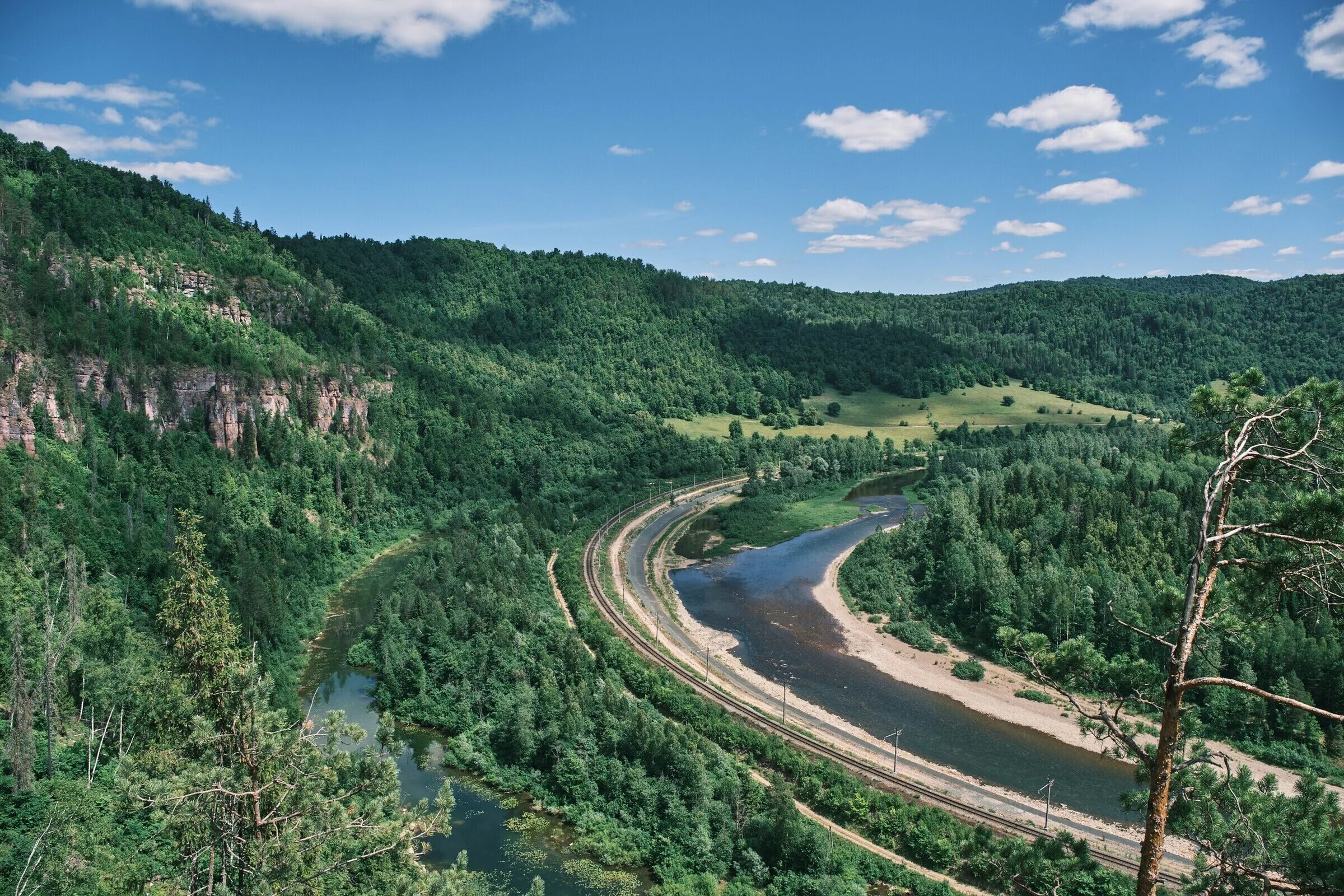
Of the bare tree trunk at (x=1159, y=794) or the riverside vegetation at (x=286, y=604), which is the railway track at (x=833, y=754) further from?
the bare tree trunk at (x=1159, y=794)

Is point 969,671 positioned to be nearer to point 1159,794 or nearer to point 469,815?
point 469,815

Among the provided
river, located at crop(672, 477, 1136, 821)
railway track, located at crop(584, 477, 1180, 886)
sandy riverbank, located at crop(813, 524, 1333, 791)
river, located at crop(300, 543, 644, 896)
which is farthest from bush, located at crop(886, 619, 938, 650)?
river, located at crop(300, 543, 644, 896)

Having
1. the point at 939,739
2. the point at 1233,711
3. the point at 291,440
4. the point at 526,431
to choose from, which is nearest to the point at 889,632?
the point at 939,739

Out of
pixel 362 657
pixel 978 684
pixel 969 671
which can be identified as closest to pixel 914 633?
pixel 969 671

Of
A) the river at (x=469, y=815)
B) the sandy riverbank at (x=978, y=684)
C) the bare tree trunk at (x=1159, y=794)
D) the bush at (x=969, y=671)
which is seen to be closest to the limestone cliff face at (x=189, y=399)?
the river at (x=469, y=815)

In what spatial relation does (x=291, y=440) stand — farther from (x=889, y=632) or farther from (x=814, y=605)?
(x=889, y=632)

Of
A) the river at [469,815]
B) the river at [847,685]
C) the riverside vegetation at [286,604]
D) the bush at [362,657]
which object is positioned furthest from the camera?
the bush at [362,657]

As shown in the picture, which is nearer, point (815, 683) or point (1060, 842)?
point (1060, 842)
